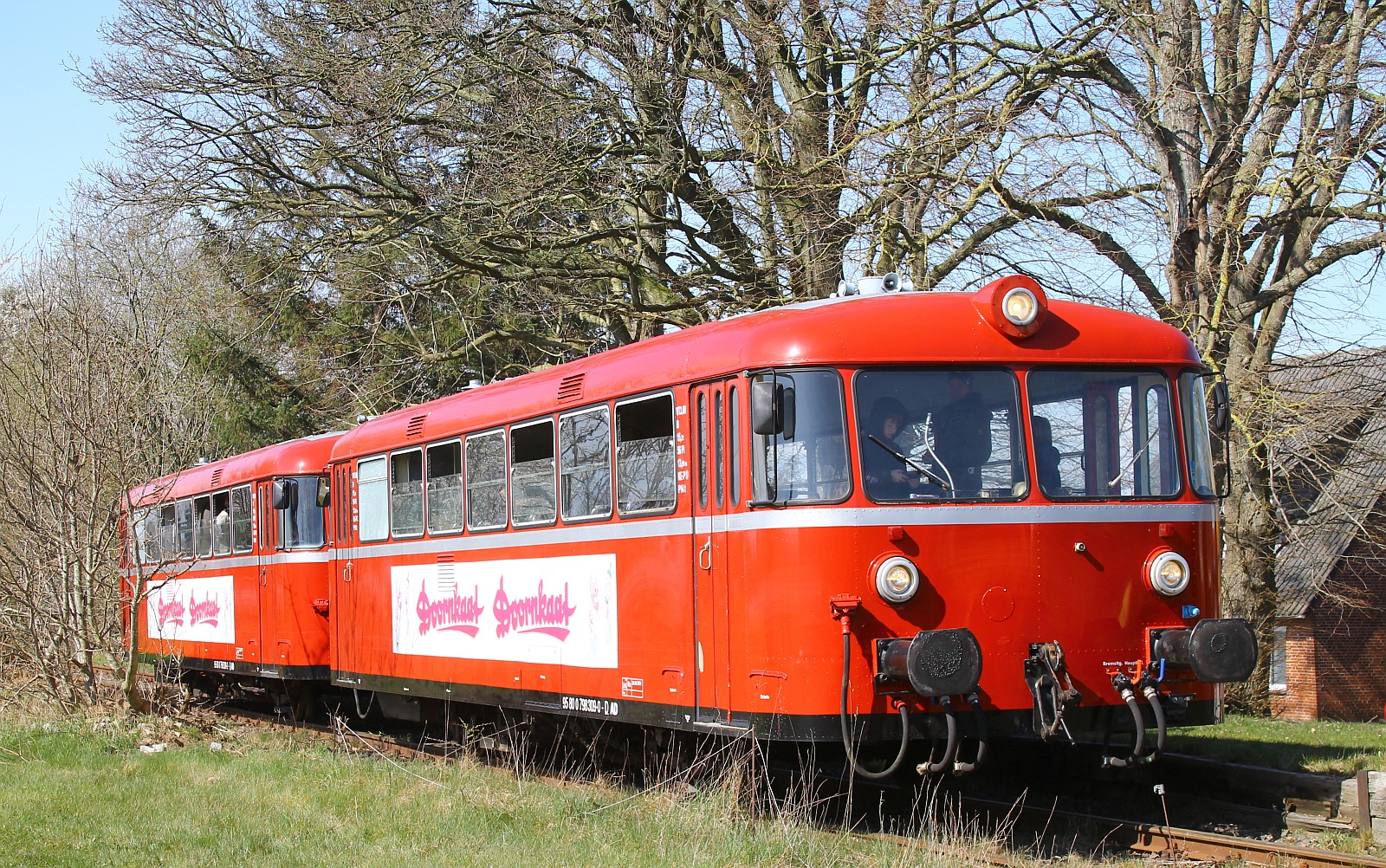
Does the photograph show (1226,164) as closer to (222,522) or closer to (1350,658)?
(222,522)

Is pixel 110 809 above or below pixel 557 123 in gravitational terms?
below

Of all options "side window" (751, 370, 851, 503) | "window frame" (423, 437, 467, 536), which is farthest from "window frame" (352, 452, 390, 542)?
"side window" (751, 370, 851, 503)

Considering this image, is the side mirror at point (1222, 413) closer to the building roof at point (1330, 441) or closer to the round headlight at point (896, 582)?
the round headlight at point (896, 582)

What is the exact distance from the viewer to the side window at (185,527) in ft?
65.5

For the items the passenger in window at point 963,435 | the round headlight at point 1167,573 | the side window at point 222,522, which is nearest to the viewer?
the passenger in window at point 963,435

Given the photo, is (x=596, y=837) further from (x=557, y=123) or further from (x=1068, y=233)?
(x=557, y=123)

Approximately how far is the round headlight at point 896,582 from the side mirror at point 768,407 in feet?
3.19

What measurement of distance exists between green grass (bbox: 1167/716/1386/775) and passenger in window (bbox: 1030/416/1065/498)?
3.20 m

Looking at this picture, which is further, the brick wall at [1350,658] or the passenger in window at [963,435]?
the brick wall at [1350,658]

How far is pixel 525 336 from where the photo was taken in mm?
20656

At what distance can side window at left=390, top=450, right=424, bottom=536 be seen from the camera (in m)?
13.1

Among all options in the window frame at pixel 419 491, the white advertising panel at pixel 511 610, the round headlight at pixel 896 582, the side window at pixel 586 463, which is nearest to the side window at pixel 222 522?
the window frame at pixel 419 491

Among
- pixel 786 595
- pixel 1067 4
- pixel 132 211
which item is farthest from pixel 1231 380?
pixel 132 211

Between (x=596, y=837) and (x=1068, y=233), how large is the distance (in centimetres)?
1024
